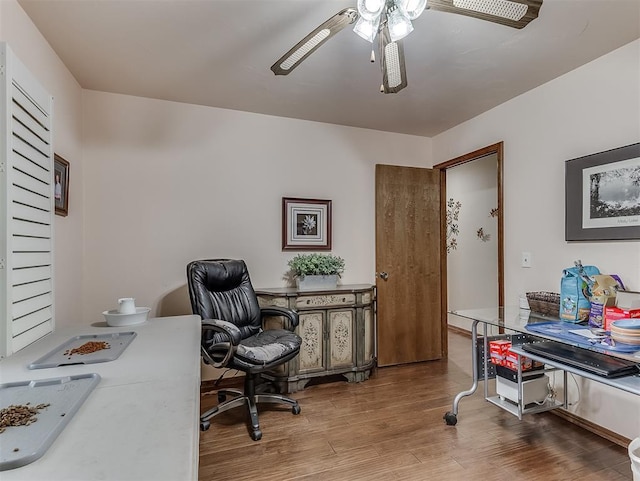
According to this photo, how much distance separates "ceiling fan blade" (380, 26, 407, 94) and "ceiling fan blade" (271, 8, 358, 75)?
0.17m

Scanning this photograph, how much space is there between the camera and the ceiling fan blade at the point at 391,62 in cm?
152

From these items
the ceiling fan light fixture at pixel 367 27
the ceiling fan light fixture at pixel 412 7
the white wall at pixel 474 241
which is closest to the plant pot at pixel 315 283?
the ceiling fan light fixture at pixel 367 27

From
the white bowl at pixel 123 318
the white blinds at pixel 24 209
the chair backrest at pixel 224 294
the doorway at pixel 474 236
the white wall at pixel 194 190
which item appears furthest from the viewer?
the doorway at pixel 474 236

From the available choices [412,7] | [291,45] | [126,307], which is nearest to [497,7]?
[412,7]

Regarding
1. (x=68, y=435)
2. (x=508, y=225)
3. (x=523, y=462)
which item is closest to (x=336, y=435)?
(x=523, y=462)

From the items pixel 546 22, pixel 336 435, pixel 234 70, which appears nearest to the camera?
pixel 546 22

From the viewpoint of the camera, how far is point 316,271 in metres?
3.15

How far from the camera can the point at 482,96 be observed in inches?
112

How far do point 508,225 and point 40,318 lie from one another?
317cm

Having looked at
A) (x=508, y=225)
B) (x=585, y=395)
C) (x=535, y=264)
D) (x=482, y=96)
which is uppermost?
(x=482, y=96)

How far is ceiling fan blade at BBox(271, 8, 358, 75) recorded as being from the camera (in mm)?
1422

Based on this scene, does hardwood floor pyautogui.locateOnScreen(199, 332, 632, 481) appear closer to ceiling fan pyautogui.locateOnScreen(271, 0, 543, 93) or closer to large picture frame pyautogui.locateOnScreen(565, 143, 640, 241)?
large picture frame pyautogui.locateOnScreen(565, 143, 640, 241)

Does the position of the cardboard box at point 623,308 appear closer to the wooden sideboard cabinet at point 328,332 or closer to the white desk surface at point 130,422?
the wooden sideboard cabinet at point 328,332

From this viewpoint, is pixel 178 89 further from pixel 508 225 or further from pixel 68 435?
pixel 508 225
